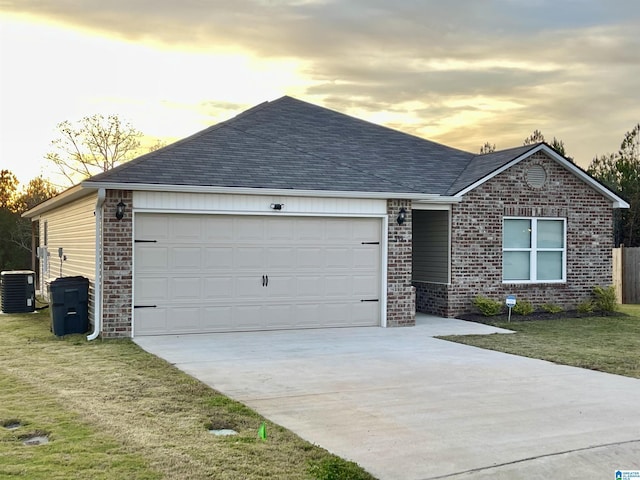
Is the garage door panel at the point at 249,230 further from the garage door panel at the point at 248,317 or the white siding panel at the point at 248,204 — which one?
the garage door panel at the point at 248,317

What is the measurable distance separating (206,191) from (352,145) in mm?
6637

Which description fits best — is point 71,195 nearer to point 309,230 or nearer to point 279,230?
point 279,230

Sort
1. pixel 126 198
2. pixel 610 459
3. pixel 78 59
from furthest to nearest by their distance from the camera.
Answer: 1. pixel 78 59
2. pixel 126 198
3. pixel 610 459

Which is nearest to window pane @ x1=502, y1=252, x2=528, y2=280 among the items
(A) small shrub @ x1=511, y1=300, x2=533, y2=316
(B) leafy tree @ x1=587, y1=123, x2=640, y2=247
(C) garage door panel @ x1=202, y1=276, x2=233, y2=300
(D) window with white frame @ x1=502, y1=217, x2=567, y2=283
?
(D) window with white frame @ x1=502, y1=217, x2=567, y2=283

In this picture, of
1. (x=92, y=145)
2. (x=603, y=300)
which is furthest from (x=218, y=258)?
(x=92, y=145)

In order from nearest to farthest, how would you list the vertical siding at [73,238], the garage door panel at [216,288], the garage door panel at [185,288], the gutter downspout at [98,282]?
the gutter downspout at [98,282] < the garage door panel at [185,288] < the garage door panel at [216,288] < the vertical siding at [73,238]

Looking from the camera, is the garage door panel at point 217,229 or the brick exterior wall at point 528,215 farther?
the brick exterior wall at point 528,215

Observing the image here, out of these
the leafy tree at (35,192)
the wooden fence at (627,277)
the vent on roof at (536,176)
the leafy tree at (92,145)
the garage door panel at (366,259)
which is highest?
the leafy tree at (92,145)

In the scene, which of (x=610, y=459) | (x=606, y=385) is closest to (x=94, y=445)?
(x=610, y=459)

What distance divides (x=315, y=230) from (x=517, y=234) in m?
6.08

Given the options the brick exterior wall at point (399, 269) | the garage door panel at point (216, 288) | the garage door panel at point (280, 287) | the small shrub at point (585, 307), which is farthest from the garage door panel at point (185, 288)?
the small shrub at point (585, 307)

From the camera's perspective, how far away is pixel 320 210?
14.5m

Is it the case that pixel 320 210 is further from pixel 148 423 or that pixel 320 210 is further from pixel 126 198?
pixel 148 423

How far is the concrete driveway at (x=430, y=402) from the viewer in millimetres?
5938
